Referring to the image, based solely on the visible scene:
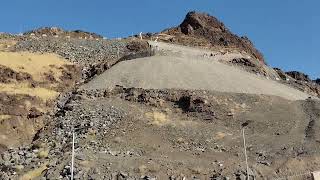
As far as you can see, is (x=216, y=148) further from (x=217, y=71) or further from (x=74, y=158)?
(x=217, y=71)

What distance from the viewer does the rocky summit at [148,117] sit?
128ft

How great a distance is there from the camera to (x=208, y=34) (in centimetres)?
8819

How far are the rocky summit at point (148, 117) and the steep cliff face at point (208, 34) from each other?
15120 millimetres

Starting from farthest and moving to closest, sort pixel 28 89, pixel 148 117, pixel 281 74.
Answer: pixel 281 74 < pixel 28 89 < pixel 148 117

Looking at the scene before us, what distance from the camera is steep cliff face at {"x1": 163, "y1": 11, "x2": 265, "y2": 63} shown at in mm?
85312

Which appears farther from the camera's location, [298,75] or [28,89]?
[298,75]

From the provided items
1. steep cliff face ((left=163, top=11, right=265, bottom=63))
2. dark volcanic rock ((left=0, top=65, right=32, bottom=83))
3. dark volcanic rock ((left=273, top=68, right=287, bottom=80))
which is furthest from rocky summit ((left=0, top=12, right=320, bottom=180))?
steep cliff face ((left=163, top=11, right=265, bottom=63))

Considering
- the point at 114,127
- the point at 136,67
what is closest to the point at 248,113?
the point at 114,127

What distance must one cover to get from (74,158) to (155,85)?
632 inches

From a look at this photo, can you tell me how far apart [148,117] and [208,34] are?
140 ft

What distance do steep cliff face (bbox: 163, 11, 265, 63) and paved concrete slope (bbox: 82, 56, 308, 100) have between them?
70.0 ft

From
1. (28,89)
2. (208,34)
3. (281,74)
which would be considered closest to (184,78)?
(28,89)

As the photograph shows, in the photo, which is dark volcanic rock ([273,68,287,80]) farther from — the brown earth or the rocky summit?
the brown earth

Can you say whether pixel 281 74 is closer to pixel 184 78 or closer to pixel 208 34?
pixel 208 34
